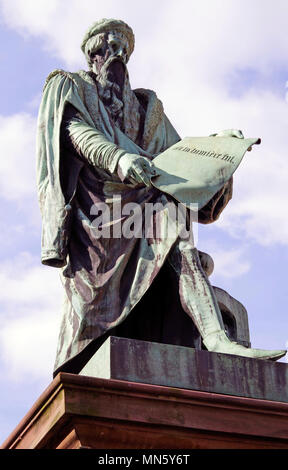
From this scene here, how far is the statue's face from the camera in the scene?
9531mm

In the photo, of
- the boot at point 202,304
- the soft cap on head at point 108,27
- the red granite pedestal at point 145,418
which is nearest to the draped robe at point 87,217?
the boot at point 202,304

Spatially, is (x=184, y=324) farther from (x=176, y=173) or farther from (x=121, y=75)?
(x=121, y=75)

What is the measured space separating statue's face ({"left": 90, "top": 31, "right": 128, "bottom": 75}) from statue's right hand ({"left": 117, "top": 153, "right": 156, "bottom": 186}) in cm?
133

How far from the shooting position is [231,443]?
23.8 feet

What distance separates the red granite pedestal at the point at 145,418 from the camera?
23.1ft

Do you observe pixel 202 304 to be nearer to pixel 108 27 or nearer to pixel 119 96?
pixel 119 96

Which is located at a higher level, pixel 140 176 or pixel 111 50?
pixel 111 50

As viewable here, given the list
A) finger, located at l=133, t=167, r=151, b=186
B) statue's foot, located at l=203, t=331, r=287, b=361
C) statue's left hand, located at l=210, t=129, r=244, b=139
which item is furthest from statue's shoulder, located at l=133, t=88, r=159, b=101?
statue's foot, located at l=203, t=331, r=287, b=361

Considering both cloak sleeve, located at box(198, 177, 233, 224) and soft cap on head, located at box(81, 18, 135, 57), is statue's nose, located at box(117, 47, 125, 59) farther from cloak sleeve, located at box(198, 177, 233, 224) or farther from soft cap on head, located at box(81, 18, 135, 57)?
cloak sleeve, located at box(198, 177, 233, 224)

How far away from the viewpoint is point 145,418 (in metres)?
7.09

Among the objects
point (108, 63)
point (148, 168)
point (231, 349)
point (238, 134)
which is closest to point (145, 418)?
point (231, 349)

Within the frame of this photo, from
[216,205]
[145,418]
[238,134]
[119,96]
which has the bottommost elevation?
[145,418]

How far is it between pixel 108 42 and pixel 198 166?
1.49 meters

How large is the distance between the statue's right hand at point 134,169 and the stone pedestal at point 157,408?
1.34 meters
